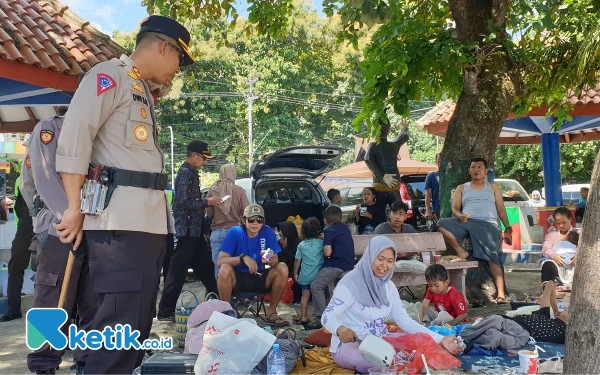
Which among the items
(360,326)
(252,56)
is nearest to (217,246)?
(360,326)

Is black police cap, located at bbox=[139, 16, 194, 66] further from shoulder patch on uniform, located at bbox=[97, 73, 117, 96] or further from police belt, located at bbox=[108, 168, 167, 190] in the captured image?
police belt, located at bbox=[108, 168, 167, 190]

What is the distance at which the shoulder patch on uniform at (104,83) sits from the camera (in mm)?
2968

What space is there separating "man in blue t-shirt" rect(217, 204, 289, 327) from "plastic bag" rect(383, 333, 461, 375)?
7.49 ft

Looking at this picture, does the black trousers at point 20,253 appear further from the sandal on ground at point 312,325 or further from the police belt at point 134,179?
the police belt at point 134,179

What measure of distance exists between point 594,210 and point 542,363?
2.46m

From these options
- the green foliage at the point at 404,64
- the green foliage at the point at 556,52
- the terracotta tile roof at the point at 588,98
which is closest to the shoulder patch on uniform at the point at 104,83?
the green foliage at the point at 404,64

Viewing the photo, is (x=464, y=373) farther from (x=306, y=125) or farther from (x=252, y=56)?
(x=306, y=125)

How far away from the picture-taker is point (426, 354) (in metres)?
4.68

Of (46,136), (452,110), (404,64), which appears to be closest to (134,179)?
(46,136)

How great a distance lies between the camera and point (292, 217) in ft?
32.5

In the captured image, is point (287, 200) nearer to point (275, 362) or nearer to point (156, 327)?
point (156, 327)

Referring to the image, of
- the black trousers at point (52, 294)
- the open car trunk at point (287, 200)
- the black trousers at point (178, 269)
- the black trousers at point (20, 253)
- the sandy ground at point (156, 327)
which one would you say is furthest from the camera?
the open car trunk at point (287, 200)

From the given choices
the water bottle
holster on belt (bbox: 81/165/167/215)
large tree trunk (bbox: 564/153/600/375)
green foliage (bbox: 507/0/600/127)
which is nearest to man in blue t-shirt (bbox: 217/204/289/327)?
the water bottle

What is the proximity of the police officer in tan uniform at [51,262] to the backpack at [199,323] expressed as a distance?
95 cm
